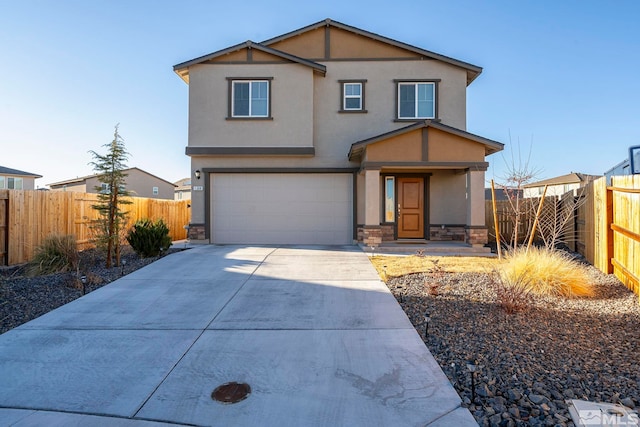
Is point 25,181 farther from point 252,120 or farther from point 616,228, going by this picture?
point 616,228

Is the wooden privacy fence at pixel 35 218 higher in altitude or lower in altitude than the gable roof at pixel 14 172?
lower

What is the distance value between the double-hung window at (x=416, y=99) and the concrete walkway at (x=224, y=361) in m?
8.82

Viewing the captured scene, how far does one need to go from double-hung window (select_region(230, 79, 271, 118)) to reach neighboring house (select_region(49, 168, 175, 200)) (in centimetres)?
2576

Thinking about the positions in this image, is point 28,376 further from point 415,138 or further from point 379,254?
point 415,138

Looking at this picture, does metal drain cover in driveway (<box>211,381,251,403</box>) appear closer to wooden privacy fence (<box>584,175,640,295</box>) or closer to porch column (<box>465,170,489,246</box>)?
wooden privacy fence (<box>584,175,640,295</box>)

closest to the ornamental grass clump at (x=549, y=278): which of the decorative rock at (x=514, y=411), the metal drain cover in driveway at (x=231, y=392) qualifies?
the decorative rock at (x=514, y=411)

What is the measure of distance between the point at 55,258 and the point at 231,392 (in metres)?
7.34

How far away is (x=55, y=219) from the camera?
429 inches

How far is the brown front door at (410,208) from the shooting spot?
45.4ft

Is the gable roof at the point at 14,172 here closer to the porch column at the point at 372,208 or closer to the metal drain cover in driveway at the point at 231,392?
the porch column at the point at 372,208

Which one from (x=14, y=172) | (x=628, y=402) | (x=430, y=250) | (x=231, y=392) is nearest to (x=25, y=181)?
(x=14, y=172)

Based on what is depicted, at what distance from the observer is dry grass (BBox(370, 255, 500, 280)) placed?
8259mm

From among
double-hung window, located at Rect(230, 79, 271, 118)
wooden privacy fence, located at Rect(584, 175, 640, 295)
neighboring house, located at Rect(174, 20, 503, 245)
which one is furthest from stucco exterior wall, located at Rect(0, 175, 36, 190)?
wooden privacy fence, located at Rect(584, 175, 640, 295)

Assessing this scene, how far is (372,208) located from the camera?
11.7 m
